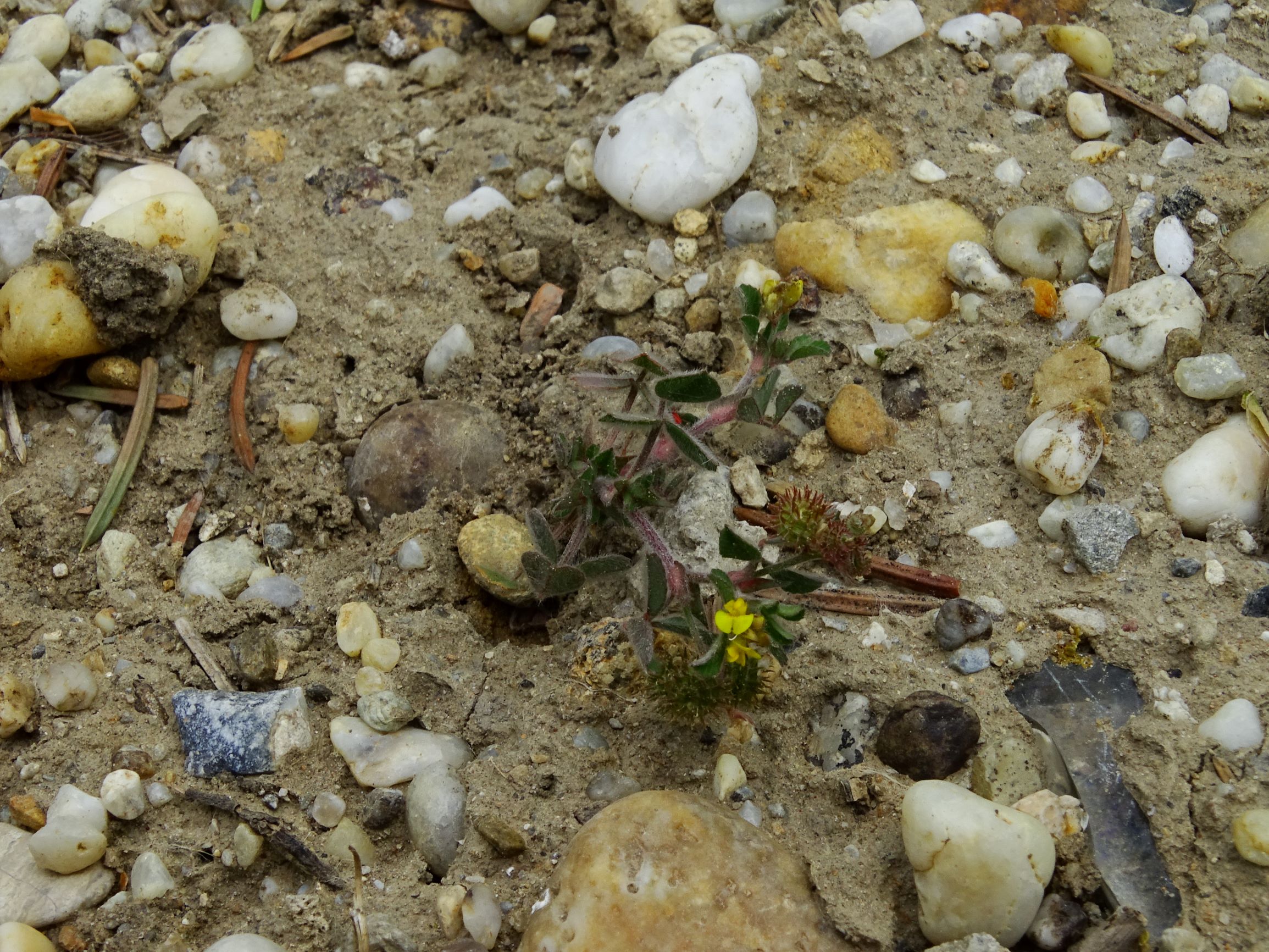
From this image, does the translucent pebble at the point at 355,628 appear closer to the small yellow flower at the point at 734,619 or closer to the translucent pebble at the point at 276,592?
the translucent pebble at the point at 276,592

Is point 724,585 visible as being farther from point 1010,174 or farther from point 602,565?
point 1010,174

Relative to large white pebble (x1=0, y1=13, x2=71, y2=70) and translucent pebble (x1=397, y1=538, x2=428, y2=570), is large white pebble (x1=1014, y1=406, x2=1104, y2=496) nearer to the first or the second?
translucent pebble (x1=397, y1=538, x2=428, y2=570)

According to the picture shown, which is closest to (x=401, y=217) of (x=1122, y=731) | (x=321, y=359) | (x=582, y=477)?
(x=321, y=359)

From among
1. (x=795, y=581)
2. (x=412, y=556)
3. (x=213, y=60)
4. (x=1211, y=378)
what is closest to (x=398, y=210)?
(x=213, y=60)

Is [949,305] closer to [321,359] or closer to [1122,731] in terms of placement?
[1122,731]

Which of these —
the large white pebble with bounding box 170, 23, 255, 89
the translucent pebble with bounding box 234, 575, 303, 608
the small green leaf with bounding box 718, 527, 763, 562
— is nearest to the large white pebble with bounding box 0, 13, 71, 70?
the large white pebble with bounding box 170, 23, 255, 89

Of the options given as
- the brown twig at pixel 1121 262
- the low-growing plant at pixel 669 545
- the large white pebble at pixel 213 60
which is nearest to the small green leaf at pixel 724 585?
the low-growing plant at pixel 669 545

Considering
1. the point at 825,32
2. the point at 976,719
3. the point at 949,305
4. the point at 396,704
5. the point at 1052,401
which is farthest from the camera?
the point at 825,32
